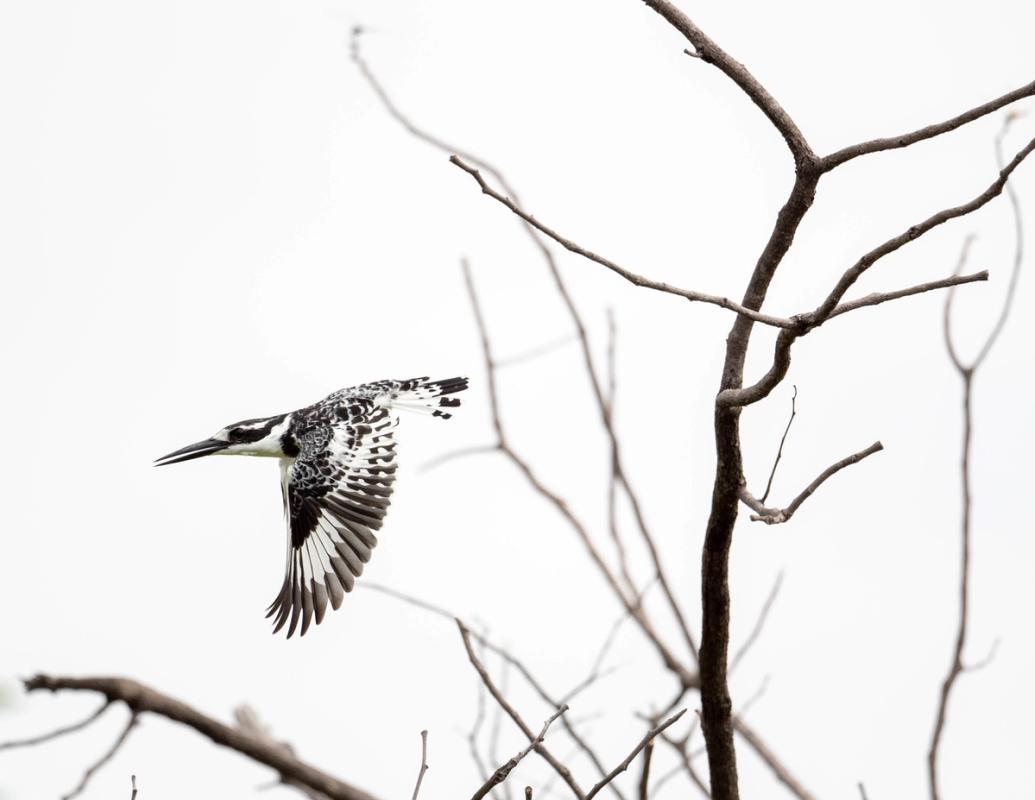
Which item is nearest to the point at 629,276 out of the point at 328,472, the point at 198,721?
the point at 198,721

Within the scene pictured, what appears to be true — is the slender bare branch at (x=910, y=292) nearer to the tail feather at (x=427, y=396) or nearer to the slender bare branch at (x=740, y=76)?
the slender bare branch at (x=740, y=76)

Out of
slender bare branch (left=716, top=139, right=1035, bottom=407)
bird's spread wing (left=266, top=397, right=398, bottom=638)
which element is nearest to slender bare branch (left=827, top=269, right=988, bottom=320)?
slender bare branch (left=716, top=139, right=1035, bottom=407)

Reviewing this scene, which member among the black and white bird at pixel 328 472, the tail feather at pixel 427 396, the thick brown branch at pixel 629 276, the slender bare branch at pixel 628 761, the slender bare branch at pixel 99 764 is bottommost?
the slender bare branch at pixel 99 764

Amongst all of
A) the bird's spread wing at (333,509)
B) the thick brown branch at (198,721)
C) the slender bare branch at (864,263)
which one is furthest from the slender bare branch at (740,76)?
the bird's spread wing at (333,509)

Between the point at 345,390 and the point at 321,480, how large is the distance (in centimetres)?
56

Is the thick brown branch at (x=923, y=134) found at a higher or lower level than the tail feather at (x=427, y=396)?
lower

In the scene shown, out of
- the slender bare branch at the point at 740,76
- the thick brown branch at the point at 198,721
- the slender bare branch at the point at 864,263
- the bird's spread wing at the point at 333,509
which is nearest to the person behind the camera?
the thick brown branch at the point at 198,721

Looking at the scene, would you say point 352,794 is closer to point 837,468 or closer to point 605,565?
point 837,468

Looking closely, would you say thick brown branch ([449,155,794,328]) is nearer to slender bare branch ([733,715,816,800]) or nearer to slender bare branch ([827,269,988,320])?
slender bare branch ([827,269,988,320])

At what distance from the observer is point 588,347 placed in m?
4.14

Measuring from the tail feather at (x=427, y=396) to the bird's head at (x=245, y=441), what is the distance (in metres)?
0.41

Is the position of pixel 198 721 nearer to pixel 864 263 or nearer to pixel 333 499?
pixel 864 263

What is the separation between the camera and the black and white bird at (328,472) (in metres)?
5.11

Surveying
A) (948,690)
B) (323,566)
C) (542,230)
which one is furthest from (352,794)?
(323,566)
